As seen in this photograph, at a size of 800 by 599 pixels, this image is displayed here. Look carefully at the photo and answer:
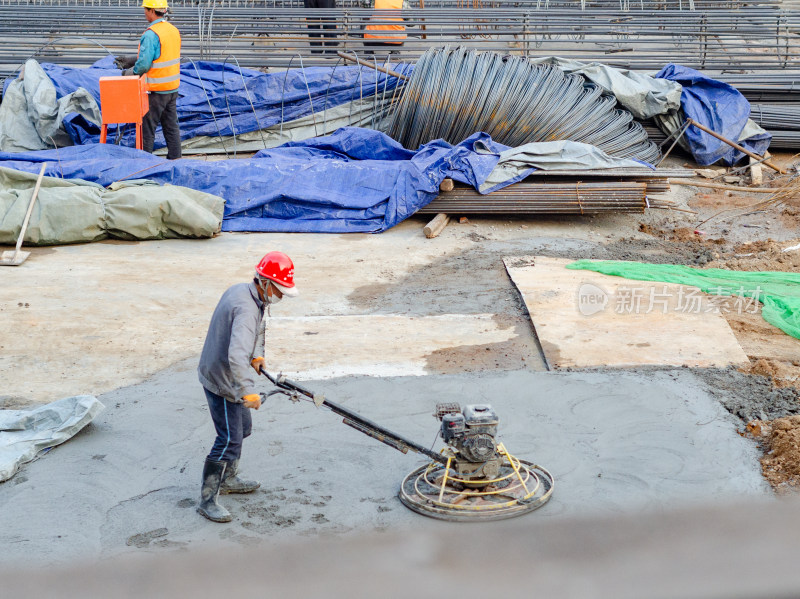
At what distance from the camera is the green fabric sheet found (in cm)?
735

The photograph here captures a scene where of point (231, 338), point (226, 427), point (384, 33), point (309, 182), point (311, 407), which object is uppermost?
point (384, 33)

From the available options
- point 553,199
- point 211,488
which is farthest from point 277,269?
point 553,199

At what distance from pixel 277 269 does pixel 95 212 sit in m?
5.81

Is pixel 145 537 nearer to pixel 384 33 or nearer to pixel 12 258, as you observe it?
pixel 12 258

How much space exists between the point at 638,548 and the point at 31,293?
8.23 meters

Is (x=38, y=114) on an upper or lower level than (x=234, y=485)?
upper

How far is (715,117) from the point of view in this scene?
12.4 meters

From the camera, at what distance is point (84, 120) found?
12148 millimetres

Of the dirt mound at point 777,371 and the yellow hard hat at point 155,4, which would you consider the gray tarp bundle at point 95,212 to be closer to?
the yellow hard hat at point 155,4

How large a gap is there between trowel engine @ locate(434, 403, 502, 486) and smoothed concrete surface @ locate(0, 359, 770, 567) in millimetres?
328

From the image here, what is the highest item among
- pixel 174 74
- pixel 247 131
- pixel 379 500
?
pixel 174 74

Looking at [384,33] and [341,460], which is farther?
[384,33]

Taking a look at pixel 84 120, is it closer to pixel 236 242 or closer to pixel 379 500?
pixel 236 242

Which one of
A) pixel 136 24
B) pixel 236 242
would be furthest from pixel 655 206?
pixel 136 24
